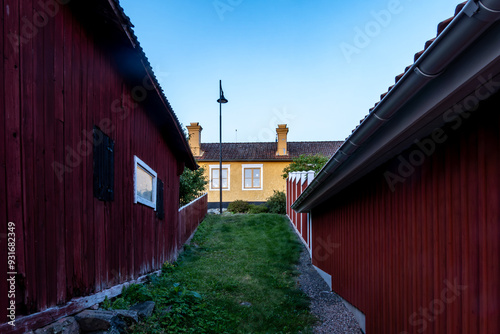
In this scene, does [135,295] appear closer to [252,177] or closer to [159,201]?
[159,201]

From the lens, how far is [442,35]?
1529 mm

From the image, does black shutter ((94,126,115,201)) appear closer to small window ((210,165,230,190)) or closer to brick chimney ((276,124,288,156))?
small window ((210,165,230,190))

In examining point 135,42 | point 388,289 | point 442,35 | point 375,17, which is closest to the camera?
point 442,35

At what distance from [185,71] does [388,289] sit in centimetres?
761

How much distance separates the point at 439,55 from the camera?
1.62 metres

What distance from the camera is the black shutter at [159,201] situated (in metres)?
7.40

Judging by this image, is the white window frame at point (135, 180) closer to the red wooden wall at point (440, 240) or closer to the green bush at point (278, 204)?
the red wooden wall at point (440, 240)

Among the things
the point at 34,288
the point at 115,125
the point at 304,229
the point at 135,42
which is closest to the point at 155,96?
the point at 115,125

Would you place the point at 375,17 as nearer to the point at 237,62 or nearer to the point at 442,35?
the point at 237,62

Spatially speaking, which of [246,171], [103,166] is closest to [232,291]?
[103,166]

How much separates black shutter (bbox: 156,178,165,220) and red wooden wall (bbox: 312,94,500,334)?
4454 millimetres

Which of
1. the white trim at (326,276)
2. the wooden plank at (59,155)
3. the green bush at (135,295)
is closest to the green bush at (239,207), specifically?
the white trim at (326,276)

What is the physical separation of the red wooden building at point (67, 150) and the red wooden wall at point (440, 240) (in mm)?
3057

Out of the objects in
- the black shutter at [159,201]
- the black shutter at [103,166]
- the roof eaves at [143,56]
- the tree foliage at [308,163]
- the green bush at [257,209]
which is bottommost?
the green bush at [257,209]
